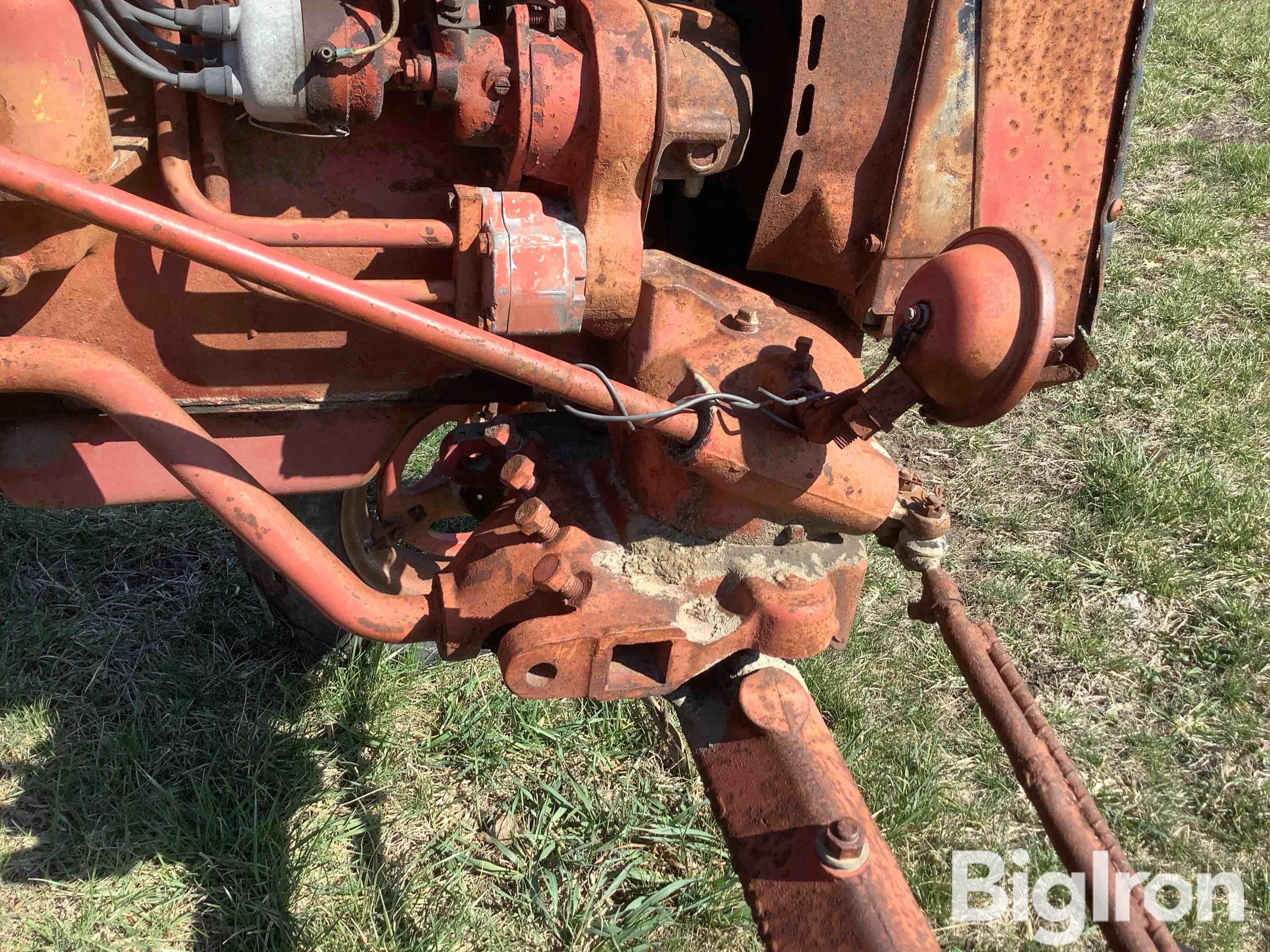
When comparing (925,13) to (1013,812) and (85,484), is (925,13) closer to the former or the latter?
(85,484)

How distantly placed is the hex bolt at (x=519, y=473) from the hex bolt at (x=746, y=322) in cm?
40

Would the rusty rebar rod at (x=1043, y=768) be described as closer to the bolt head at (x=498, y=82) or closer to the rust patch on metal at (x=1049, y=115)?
the rust patch on metal at (x=1049, y=115)

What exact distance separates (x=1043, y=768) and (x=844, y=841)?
12.0 inches

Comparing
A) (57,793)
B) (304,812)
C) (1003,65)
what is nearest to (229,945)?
(304,812)

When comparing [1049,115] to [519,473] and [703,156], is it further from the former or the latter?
[519,473]

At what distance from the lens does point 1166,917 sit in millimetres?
2334

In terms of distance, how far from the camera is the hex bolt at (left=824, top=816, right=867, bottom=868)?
1.35m

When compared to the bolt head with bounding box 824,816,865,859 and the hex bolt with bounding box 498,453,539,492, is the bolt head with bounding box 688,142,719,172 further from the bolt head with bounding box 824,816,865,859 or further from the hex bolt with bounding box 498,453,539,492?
the bolt head with bounding box 824,816,865,859

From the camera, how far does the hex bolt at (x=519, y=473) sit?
160cm

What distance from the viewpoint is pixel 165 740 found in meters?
2.48

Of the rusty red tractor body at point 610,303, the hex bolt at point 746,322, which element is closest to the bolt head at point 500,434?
the rusty red tractor body at point 610,303

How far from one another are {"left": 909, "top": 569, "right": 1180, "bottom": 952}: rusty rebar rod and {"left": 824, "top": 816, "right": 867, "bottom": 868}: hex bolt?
0.80 ft

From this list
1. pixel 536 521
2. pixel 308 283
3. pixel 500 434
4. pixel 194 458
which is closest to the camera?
pixel 308 283

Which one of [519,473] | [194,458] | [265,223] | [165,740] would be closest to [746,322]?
[519,473]
